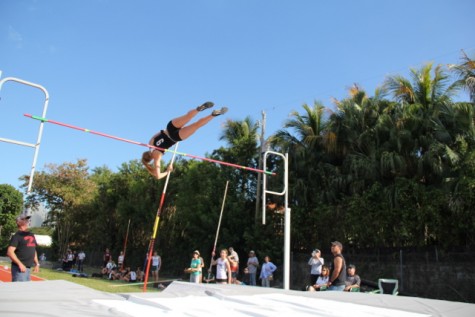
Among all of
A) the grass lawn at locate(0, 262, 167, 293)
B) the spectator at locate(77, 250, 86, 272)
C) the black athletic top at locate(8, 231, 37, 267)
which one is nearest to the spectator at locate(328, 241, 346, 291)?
the black athletic top at locate(8, 231, 37, 267)

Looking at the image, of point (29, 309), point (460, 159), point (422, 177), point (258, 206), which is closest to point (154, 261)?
point (258, 206)

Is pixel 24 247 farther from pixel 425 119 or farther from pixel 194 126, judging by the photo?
pixel 425 119

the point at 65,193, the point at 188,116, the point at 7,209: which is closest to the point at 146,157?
the point at 188,116

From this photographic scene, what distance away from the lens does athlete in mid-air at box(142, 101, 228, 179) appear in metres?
5.37

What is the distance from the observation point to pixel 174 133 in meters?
5.71

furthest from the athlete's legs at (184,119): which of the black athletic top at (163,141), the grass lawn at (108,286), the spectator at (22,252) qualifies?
the grass lawn at (108,286)

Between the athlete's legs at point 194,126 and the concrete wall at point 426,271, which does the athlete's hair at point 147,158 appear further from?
the concrete wall at point 426,271

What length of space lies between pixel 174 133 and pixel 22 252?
241cm

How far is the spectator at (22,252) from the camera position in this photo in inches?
186

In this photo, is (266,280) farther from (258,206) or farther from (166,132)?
(166,132)

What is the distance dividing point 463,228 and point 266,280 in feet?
15.7

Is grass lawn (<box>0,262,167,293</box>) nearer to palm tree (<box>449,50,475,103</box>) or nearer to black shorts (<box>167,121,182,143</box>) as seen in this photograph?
black shorts (<box>167,121,182,143</box>)

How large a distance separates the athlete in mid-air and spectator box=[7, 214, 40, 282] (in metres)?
1.85

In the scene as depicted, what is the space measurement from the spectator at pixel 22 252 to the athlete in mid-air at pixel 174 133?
6.08 feet
